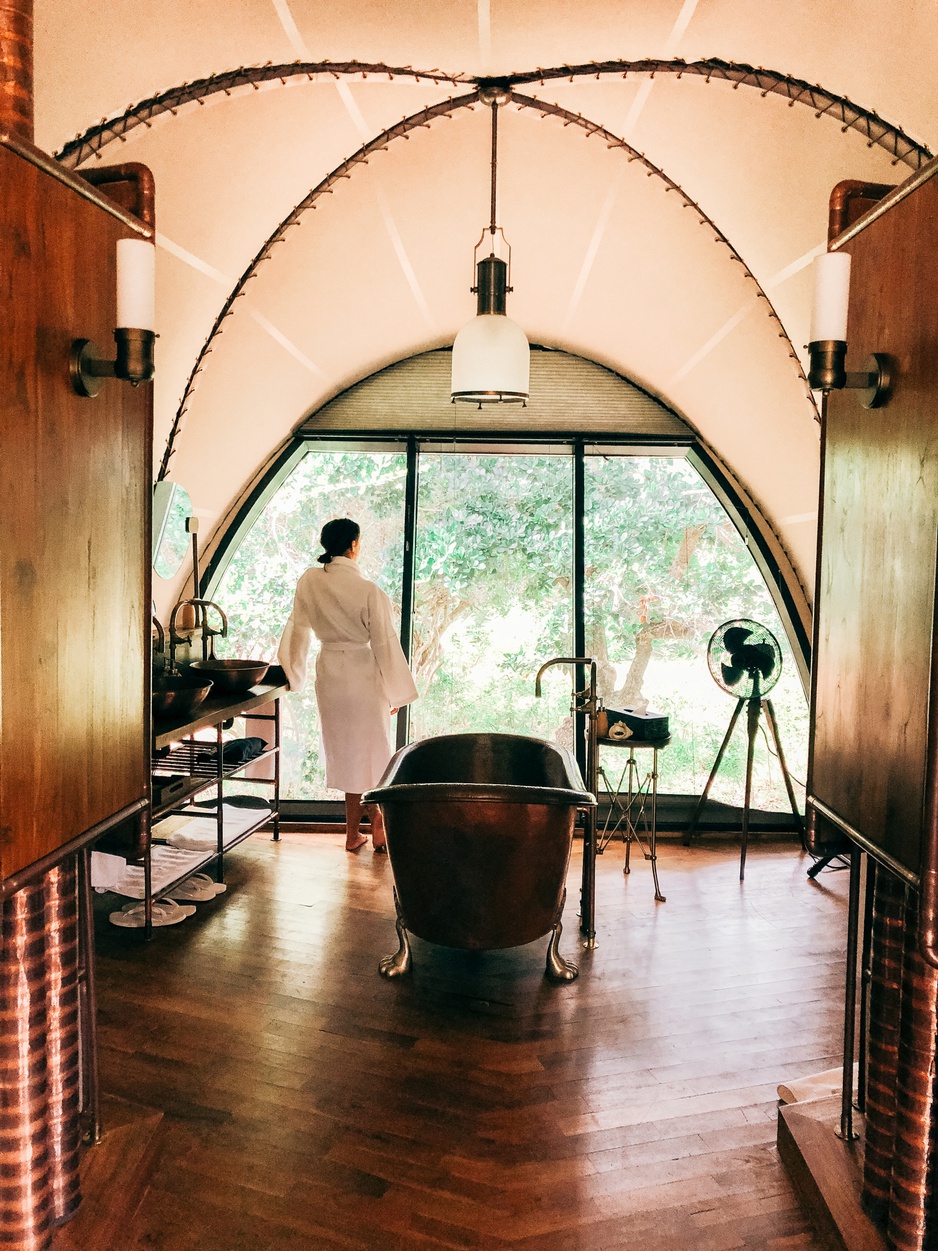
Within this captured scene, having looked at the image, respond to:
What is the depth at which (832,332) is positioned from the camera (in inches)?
70.0

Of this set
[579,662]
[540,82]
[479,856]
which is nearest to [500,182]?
[540,82]

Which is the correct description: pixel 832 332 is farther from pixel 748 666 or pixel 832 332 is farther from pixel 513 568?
pixel 513 568

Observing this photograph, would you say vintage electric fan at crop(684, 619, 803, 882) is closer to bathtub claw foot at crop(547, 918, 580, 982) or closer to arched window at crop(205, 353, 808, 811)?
arched window at crop(205, 353, 808, 811)

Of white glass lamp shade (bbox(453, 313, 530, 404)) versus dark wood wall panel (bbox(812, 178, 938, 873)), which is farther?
white glass lamp shade (bbox(453, 313, 530, 404))

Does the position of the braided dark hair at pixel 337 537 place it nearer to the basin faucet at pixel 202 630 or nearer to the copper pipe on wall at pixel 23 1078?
the basin faucet at pixel 202 630

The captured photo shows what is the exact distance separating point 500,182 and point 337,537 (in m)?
1.68

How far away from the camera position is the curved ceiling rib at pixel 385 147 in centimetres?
329

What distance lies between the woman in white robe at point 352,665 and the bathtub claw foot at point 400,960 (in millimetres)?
1308

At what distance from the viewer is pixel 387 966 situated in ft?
10.9

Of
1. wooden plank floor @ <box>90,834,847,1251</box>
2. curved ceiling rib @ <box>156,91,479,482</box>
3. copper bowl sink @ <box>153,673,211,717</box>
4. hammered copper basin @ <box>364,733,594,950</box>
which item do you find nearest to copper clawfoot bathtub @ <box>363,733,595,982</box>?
hammered copper basin @ <box>364,733,594,950</box>

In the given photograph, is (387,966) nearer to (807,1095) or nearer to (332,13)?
(807,1095)

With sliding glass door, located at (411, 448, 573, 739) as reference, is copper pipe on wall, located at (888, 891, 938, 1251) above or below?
below

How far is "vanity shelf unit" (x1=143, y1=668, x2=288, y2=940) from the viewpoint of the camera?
348 centimetres

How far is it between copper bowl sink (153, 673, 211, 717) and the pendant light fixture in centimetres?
139
